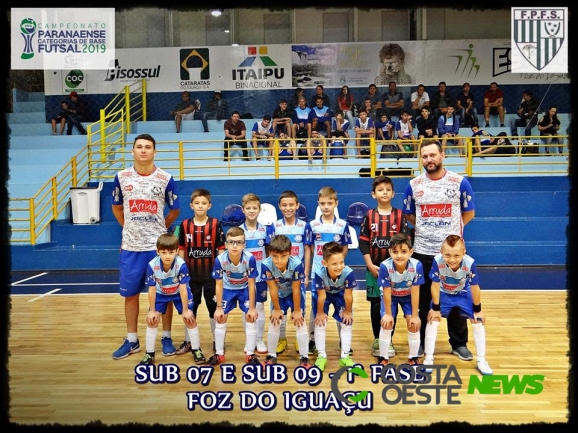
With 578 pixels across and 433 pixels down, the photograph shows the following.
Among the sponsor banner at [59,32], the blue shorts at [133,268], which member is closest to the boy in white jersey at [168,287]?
the blue shorts at [133,268]

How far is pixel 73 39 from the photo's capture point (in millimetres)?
4492

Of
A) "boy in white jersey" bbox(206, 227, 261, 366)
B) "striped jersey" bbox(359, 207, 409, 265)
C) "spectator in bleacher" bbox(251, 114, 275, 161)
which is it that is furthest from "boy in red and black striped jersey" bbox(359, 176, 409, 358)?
"spectator in bleacher" bbox(251, 114, 275, 161)

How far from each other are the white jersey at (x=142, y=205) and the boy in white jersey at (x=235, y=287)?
0.66 m

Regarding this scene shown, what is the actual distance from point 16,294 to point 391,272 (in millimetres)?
5893

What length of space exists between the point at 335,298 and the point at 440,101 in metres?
8.74

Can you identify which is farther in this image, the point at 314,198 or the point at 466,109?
the point at 466,109

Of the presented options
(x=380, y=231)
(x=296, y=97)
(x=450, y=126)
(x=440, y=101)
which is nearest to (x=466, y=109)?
(x=440, y=101)

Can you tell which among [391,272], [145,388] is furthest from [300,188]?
[145,388]

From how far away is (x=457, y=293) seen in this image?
4.39 meters

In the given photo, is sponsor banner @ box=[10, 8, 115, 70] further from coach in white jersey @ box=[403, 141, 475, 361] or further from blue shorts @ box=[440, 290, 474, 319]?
blue shorts @ box=[440, 290, 474, 319]

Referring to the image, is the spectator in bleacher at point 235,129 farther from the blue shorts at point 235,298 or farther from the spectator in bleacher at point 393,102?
the blue shorts at point 235,298

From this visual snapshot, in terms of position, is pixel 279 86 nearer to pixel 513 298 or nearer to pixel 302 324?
pixel 513 298

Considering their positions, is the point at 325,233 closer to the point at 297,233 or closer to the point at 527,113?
the point at 297,233

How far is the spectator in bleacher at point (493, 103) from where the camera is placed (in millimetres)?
12203
